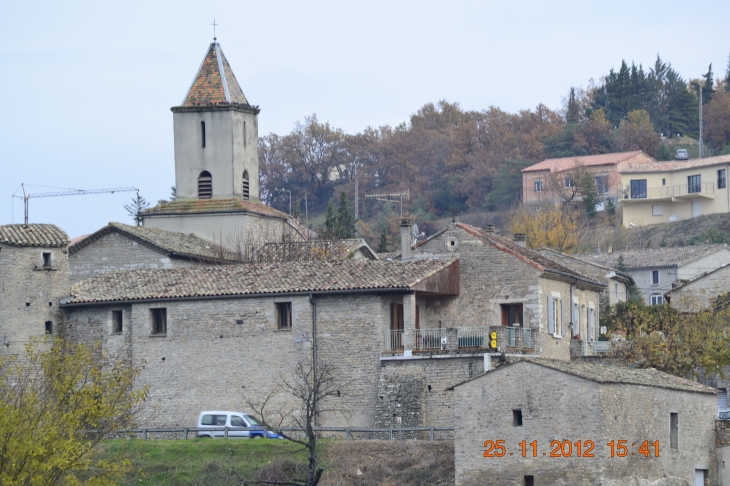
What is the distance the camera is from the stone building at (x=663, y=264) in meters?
80.2

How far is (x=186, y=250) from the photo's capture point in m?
53.8

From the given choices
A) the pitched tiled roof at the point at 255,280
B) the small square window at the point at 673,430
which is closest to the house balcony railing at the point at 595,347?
the pitched tiled roof at the point at 255,280

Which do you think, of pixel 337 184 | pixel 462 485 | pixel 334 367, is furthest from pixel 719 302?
pixel 337 184

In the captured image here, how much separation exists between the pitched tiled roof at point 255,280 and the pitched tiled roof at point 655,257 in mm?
35508

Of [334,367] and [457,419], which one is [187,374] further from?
[457,419]

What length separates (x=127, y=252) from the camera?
5297 centimetres

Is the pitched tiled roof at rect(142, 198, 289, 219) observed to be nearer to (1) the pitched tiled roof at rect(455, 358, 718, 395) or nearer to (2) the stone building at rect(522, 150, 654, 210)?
(1) the pitched tiled roof at rect(455, 358, 718, 395)

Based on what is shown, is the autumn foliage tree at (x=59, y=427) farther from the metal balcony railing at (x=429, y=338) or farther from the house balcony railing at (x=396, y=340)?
the metal balcony railing at (x=429, y=338)

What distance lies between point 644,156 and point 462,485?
261ft

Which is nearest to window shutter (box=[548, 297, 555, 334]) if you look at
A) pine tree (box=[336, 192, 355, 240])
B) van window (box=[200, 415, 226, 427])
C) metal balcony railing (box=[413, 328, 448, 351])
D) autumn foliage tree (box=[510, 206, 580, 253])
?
metal balcony railing (box=[413, 328, 448, 351])

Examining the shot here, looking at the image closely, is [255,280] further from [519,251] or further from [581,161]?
[581,161]

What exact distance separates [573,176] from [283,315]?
226 feet
